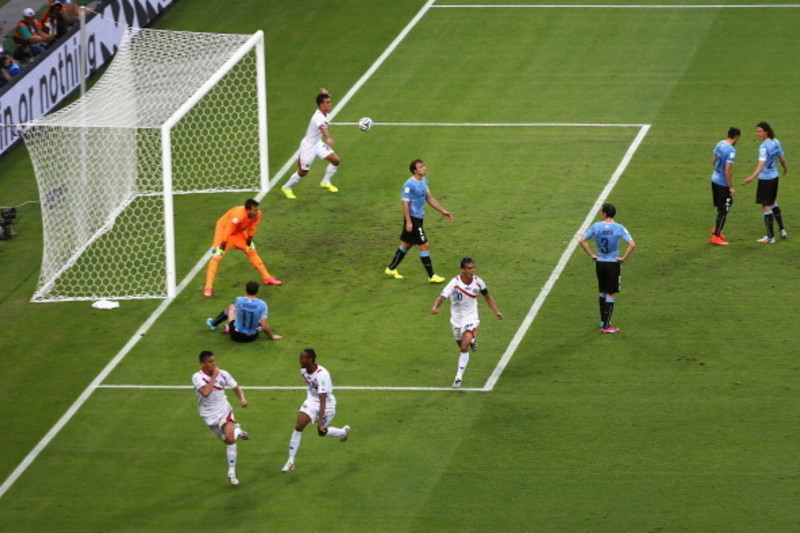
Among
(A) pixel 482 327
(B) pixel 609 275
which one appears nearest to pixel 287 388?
(A) pixel 482 327

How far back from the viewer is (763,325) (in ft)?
91.6

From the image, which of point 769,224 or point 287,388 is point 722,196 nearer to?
point 769,224

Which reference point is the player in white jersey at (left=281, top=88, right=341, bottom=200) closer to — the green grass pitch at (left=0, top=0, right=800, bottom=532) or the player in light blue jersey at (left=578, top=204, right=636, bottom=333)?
the green grass pitch at (left=0, top=0, right=800, bottom=532)

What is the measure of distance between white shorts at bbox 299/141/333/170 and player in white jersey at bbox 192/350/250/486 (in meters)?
11.1

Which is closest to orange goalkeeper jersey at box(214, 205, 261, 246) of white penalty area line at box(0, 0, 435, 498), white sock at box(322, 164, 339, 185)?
white penalty area line at box(0, 0, 435, 498)

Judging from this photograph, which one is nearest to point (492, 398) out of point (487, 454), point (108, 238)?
point (487, 454)

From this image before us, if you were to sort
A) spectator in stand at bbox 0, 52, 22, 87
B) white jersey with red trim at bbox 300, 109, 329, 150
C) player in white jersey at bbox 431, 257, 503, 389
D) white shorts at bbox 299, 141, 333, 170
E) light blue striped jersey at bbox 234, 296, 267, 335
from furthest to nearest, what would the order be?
spectator in stand at bbox 0, 52, 22, 87 → white shorts at bbox 299, 141, 333, 170 → white jersey with red trim at bbox 300, 109, 329, 150 → light blue striped jersey at bbox 234, 296, 267, 335 → player in white jersey at bbox 431, 257, 503, 389

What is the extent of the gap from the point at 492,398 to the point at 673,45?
705 inches

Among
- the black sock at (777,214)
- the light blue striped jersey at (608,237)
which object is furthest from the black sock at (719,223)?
the light blue striped jersey at (608,237)

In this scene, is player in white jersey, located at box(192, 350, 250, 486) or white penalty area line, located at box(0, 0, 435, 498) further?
white penalty area line, located at box(0, 0, 435, 498)

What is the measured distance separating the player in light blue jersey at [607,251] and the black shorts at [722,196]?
3935 mm

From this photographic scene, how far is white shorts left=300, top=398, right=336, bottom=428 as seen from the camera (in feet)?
76.1

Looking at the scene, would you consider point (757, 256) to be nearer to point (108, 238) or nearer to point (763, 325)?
point (763, 325)

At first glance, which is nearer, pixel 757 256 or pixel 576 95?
pixel 757 256
